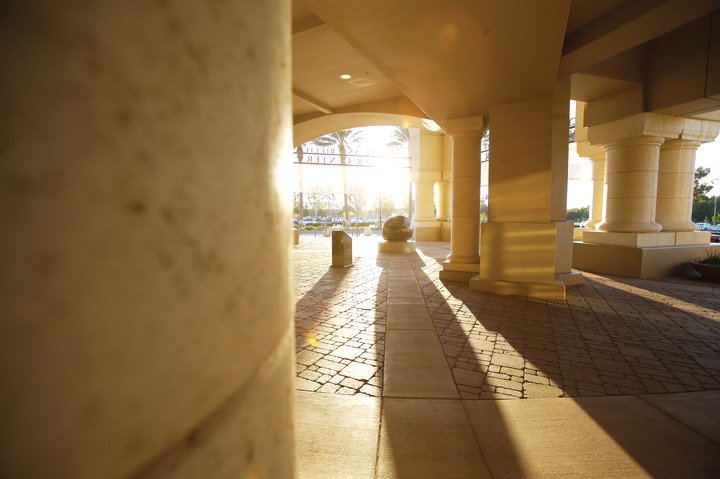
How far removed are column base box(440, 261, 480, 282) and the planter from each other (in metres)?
5.21

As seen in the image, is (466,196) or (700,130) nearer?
(466,196)

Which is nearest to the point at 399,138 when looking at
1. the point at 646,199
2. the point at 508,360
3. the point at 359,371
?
the point at 646,199

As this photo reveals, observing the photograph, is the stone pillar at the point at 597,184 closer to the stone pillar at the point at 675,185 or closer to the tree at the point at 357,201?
the stone pillar at the point at 675,185

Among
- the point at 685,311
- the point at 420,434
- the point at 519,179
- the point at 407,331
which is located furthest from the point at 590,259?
the point at 420,434

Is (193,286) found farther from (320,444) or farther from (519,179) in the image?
(519,179)

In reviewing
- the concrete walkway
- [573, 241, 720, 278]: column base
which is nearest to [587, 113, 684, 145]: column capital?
[573, 241, 720, 278]: column base

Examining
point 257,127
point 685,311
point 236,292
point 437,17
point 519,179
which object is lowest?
point 685,311

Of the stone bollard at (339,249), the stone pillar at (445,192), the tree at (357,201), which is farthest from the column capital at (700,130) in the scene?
the tree at (357,201)

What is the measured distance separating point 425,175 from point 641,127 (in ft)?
36.5

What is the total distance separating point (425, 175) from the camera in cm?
1856

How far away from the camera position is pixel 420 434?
2.42 metres

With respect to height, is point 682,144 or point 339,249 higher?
point 682,144

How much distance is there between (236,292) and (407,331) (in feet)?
13.8

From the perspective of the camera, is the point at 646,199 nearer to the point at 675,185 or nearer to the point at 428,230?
the point at 675,185
